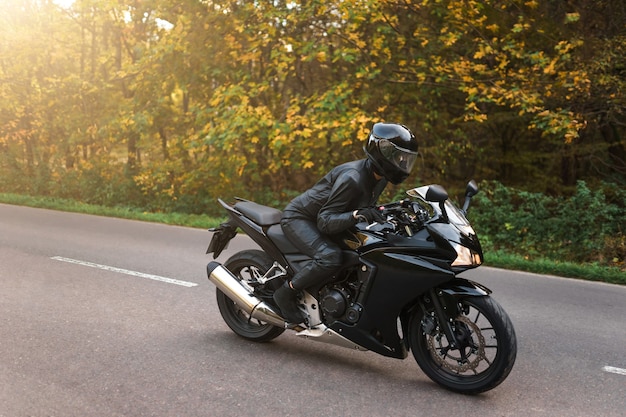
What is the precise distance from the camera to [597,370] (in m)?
4.95

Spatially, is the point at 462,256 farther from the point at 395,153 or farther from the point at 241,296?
the point at 241,296

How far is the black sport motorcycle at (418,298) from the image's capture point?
4148 mm

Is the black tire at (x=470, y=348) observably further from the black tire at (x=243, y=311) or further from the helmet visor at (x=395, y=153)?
the black tire at (x=243, y=311)

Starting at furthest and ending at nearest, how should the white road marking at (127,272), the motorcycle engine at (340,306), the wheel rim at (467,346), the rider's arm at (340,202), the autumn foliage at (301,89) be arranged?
the autumn foliage at (301,89), the white road marking at (127,272), the motorcycle engine at (340,306), the rider's arm at (340,202), the wheel rim at (467,346)

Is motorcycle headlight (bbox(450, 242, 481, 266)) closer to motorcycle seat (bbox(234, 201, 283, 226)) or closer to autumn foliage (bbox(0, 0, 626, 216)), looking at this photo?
motorcycle seat (bbox(234, 201, 283, 226))

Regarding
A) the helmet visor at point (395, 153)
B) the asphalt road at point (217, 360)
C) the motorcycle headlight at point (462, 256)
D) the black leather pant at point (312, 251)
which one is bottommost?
the asphalt road at point (217, 360)

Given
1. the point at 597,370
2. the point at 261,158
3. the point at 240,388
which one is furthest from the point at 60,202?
the point at 597,370

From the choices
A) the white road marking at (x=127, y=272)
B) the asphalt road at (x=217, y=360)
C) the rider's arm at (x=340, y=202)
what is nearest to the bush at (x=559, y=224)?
the asphalt road at (x=217, y=360)

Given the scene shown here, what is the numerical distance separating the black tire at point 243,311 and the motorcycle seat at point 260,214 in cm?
34

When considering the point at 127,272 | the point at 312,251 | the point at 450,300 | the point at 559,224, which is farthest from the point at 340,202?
the point at 559,224

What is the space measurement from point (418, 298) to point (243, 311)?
178cm

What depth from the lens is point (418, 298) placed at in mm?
4457

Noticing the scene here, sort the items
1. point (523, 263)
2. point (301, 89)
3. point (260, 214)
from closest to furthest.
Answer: point (260, 214), point (523, 263), point (301, 89)

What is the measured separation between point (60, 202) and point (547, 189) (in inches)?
464
